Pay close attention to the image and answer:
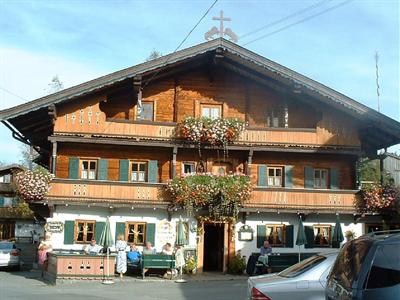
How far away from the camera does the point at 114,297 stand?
619 inches

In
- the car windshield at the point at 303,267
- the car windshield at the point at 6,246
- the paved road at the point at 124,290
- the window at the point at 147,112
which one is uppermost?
the window at the point at 147,112

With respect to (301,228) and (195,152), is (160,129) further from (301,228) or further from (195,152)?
(301,228)

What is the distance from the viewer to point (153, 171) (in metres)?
25.8

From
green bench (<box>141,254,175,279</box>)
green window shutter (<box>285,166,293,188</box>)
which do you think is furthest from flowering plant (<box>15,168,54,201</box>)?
green window shutter (<box>285,166,293,188</box>)

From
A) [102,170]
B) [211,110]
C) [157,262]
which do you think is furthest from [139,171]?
[157,262]

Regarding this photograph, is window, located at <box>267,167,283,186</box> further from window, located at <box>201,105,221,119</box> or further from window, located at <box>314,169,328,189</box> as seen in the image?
window, located at <box>201,105,221,119</box>

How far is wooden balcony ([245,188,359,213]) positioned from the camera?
24.9 m

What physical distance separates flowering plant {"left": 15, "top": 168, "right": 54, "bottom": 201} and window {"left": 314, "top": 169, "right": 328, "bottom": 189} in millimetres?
12233

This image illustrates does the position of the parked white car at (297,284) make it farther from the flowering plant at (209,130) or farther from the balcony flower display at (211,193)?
the flowering plant at (209,130)

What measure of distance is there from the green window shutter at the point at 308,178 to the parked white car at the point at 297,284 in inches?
669

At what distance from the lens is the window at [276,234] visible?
83.5 ft

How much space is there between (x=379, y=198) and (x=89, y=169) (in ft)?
42.0

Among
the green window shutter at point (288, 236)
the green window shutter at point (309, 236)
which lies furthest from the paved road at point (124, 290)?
the green window shutter at point (309, 236)

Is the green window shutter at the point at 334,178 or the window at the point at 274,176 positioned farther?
the green window shutter at the point at 334,178
